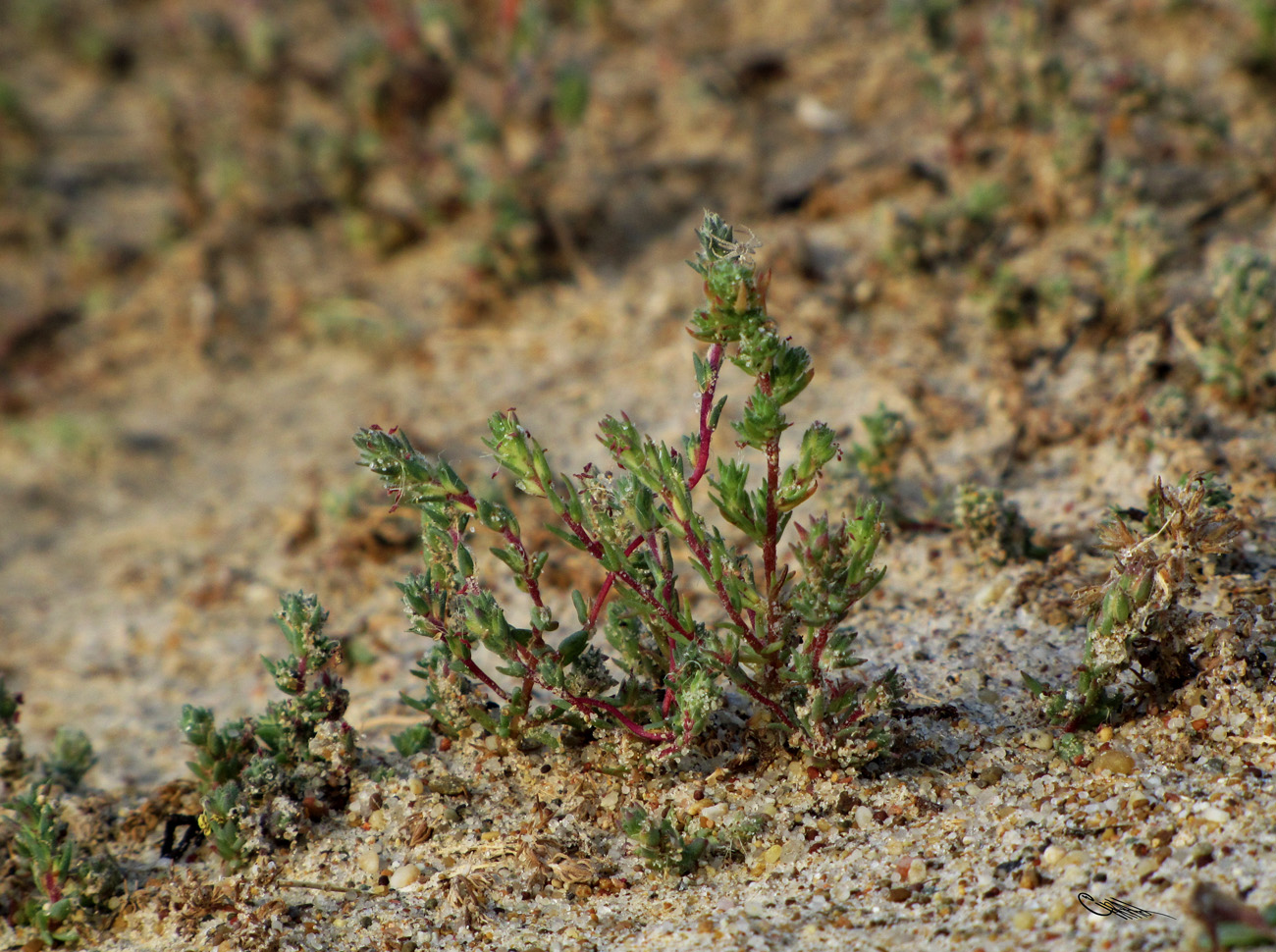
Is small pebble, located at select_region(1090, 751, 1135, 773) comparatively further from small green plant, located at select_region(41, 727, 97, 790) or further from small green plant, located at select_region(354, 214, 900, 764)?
small green plant, located at select_region(41, 727, 97, 790)

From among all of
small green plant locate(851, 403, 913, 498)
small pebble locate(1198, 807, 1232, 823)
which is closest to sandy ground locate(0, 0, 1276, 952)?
small pebble locate(1198, 807, 1232, 823)

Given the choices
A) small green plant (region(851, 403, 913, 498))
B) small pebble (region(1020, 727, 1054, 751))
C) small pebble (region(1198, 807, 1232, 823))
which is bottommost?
small pebble (region(1198, 807, 1232, 823))

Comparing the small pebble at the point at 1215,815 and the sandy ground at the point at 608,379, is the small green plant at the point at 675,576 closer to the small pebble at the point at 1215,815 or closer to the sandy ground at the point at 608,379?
the sandy ground at the point at 608,379

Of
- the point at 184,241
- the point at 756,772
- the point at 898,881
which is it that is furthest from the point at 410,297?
the point at 898,881

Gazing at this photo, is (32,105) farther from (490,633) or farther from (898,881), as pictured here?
(898,881)

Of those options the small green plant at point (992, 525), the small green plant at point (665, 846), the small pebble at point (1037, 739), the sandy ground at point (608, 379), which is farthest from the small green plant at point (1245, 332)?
the small green plant at point (665, 846)

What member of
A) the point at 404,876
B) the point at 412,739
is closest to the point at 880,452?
the point at 412,739
